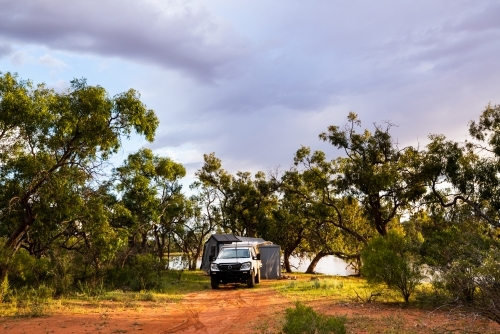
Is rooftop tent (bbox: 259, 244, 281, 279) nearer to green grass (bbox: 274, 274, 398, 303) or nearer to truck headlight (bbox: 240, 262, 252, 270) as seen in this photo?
green grass (bbox: 274, 274, 398, 303)

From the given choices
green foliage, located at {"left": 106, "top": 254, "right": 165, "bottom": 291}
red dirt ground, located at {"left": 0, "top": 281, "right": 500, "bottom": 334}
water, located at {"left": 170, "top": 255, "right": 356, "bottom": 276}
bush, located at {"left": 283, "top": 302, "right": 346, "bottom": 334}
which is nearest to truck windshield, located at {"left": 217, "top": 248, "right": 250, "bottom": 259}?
green foliage, located at {"left": 106, "top": 254, "right": 165, "bottom": 291}

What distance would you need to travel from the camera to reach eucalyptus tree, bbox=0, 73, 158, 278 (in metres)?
13.1

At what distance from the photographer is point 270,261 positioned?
89.8 feet

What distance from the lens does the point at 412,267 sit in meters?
12.6

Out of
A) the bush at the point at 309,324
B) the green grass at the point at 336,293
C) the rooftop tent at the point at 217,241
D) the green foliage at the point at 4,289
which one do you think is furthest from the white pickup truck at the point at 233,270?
the bush at the point at 309,324

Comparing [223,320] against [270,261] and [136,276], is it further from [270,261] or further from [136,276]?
[270,261]

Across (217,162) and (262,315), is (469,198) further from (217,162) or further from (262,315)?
(217,162)

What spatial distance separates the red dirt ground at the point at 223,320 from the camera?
31.2ft

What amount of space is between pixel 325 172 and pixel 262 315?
16.0 meters

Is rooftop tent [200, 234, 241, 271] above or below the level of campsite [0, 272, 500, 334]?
above

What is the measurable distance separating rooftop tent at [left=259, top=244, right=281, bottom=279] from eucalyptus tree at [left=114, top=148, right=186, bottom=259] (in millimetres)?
7051

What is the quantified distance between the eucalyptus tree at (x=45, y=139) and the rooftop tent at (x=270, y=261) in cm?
1488

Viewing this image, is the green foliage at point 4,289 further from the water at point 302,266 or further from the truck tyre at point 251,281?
the water at point 302,266

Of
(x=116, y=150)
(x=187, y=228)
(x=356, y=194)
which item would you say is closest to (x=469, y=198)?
(x=356, y=194)
